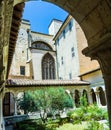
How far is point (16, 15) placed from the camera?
13.4 feet

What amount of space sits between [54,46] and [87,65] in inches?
463

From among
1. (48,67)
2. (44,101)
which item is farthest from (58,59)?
(44,101)

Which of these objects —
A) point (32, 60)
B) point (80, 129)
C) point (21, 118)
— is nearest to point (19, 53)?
point (32, 60)

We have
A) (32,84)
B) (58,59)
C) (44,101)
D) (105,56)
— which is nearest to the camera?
(105,56)

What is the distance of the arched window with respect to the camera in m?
30.4

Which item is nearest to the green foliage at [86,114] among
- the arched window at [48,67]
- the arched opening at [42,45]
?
the arched window at [48,67]

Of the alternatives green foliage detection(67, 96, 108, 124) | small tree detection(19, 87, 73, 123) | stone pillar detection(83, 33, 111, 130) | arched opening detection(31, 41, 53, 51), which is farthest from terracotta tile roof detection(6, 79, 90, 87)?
stone pillar detection(83, 33, 111, 130)

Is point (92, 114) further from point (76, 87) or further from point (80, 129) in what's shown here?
point (76, 87)

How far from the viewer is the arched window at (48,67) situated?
99.9 feet

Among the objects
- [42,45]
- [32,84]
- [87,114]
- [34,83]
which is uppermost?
[42,45]

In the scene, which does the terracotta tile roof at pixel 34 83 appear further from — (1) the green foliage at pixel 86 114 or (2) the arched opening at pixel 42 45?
(2) the arched opening at pixel 42 45

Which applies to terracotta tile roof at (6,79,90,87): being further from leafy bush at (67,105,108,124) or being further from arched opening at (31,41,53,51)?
arched opening at (31,41,53,51)

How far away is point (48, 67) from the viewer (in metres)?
31.0

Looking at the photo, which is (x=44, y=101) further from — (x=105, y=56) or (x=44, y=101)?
(x=105, y=56)
